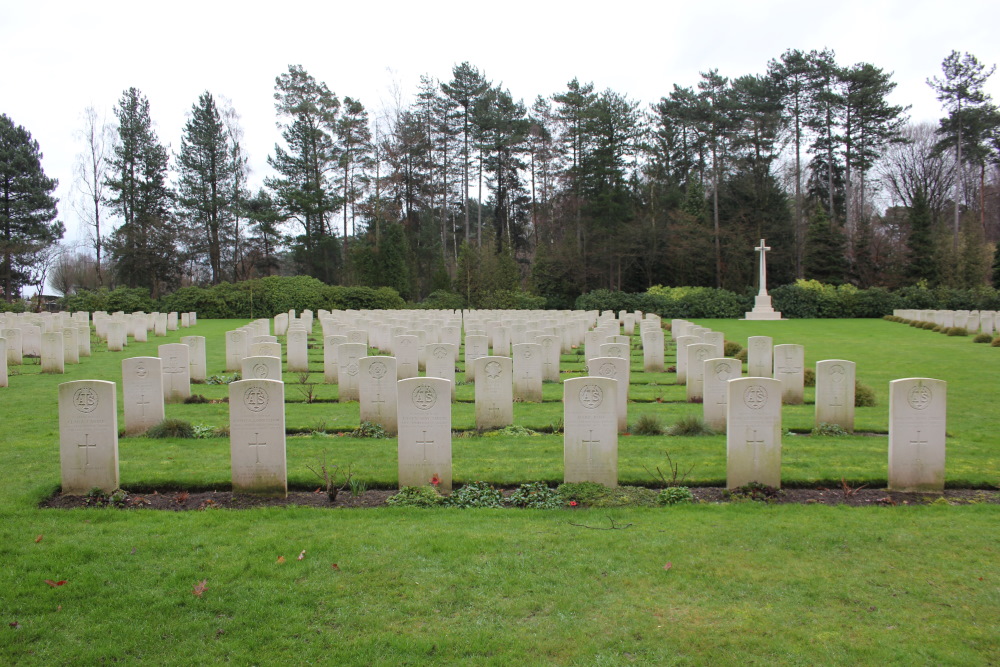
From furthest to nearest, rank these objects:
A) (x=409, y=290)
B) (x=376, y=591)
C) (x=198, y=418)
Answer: (x=409, y=290) → (x=198, y=418) → (x=376, y=591)

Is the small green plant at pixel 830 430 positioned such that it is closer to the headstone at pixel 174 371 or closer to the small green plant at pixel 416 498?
the small green plant at pixel 416 498

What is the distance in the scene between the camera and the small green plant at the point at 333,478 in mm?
6529

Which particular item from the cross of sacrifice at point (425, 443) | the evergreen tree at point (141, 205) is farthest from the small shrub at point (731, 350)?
the evergreen tree at point (141, 205)

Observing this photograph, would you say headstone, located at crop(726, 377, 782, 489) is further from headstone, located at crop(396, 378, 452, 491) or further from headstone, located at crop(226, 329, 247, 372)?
headstone, located at crop(226, 329, 247, 372)

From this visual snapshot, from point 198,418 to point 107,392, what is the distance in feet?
12.7

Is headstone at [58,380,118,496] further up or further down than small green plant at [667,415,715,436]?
further up

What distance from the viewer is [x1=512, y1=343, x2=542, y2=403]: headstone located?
38.9 feet

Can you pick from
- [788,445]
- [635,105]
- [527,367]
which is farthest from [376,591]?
[635,105]

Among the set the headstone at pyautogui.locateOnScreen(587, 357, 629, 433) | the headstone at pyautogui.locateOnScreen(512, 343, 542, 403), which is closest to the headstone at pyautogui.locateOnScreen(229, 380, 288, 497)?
the headstone at pyautogui.locateOnScreen(587, 357, 629, 433)

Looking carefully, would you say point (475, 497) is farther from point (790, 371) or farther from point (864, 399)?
point (864, 399)

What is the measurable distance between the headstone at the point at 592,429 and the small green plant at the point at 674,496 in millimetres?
533

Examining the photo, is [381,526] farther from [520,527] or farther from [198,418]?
[198,418]

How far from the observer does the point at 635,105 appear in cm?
5191

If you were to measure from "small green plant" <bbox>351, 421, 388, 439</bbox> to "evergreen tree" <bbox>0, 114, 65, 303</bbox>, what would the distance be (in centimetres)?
4515
